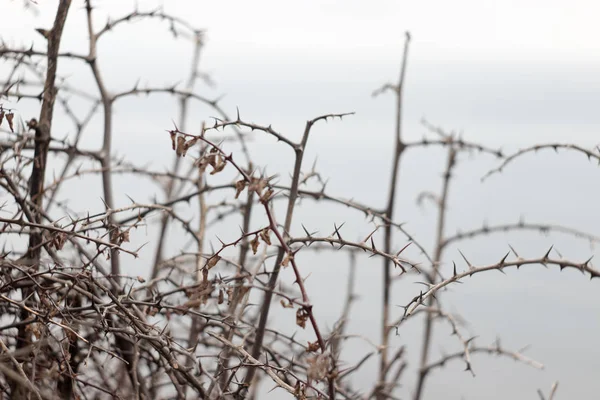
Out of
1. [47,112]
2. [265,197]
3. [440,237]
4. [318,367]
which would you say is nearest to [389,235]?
[440,237]

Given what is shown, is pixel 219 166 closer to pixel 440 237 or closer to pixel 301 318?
pixel 301 318

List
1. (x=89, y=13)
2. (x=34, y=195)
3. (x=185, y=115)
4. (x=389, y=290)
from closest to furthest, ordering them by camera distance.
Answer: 1. (x=34, y=195)
2. (x=89, y=13)
3. (x=389, y=290)
4. (x=185, y=115)

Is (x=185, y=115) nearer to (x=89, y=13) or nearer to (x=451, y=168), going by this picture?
(x=451, y=168)

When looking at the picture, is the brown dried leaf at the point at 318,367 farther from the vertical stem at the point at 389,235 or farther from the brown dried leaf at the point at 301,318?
the vertical stem at the point at 389,235

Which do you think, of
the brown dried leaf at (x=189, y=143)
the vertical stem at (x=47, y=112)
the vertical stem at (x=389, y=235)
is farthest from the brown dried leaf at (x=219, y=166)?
the vertical stem at (x=389, y=235)

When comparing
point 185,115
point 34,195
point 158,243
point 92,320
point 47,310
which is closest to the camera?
point 47,310

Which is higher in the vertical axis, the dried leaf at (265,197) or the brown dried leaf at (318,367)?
the dried leaf at (265,197)

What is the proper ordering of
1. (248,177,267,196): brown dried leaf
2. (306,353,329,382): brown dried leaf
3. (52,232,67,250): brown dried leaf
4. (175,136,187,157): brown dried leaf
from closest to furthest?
(306,353,329,382): brown dried leaf → (248,177,267,196): brown dried leaf → (175,136,187,157): brown dried leaf → (52,232,67,250): brown dried leaf

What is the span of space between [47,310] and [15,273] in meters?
0.50

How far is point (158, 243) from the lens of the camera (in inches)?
129

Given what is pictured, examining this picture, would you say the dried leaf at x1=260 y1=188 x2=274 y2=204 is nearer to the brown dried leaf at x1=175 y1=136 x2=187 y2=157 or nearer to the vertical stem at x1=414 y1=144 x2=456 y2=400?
the brown dried leaf at x1=175 y1=136 x2=187 y2=157

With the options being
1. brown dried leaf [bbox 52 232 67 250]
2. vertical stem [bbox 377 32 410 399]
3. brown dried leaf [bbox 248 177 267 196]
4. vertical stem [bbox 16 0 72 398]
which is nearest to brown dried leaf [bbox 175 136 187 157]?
brown dried leaf [bbox 248 177 267 196]

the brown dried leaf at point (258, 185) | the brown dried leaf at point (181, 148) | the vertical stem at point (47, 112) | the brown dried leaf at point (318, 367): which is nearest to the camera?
the brown dried leaf at point (318, 367)

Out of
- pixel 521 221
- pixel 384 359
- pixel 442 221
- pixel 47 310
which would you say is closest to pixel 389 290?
pixel 384 359
